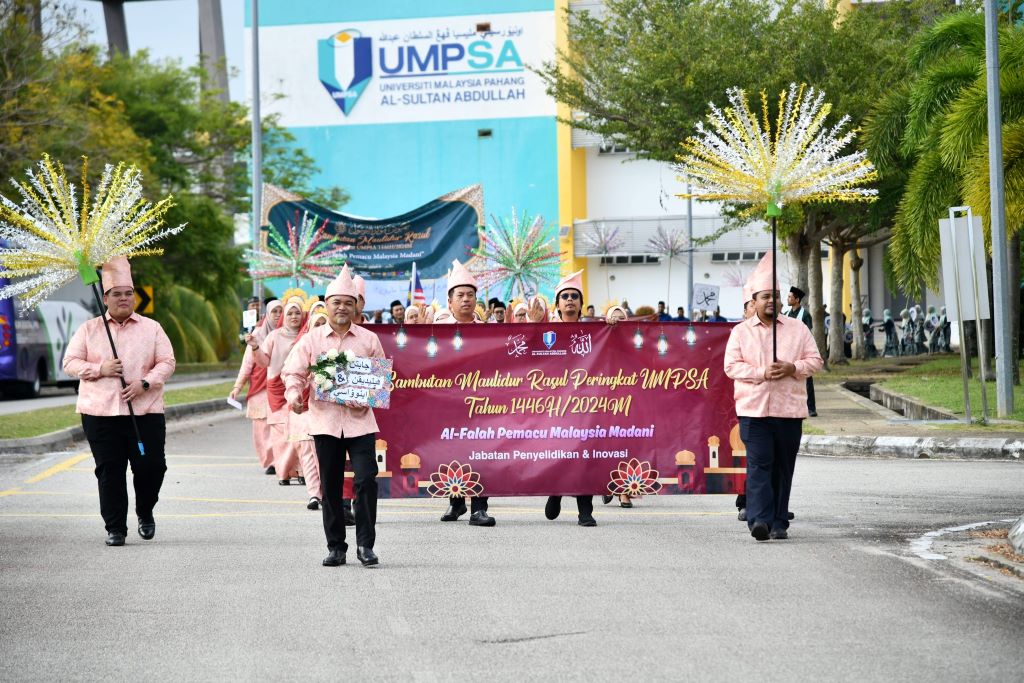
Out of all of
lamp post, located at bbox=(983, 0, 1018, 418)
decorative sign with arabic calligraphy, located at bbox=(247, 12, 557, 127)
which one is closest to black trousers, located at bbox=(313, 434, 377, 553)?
lamp post, located at bbox=(983, 0, 1018, 418)

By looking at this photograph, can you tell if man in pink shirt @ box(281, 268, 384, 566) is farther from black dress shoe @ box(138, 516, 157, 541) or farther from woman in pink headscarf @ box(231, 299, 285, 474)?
woman in pink headscarf @ box(231, 299, 285, 474)

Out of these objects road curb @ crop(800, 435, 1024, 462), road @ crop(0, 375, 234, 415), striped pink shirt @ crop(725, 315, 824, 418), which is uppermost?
striped pink shirt @ crop(725, 315, 824, 418)

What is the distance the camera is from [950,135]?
898 inches

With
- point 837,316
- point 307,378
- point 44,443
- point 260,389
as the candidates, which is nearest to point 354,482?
point 307,378

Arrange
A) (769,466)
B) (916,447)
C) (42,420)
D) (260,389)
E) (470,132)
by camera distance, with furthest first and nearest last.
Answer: (470,132) < (42,420) < (916,447) < (260,389) < (769,466)

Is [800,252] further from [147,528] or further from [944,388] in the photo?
[147,528]

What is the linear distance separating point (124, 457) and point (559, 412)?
334cm

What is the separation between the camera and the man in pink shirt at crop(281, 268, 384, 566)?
10109 mm

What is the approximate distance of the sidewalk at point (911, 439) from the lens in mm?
17359

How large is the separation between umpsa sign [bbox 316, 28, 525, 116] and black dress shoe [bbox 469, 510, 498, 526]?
176 feet

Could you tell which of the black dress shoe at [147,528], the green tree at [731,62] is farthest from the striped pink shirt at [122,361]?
the green tree at [731,62]

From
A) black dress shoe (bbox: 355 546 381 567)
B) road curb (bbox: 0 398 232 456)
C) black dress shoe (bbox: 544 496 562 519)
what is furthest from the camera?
road curb (bbox: 0 398 232 456)

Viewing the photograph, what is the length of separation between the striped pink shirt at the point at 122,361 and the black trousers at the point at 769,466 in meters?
4.20

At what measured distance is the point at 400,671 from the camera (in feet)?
22.4
